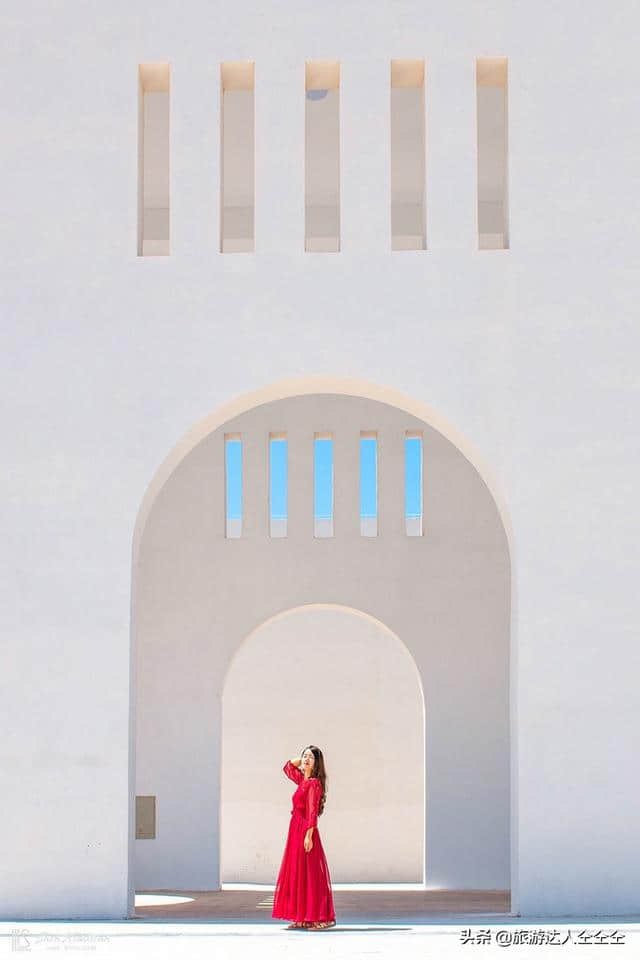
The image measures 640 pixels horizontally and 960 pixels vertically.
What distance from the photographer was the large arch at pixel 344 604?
1565cm

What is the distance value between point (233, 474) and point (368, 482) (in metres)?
1.68

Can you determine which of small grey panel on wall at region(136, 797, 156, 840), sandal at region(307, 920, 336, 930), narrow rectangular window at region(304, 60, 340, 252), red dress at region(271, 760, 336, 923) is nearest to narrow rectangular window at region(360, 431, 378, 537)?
narrow rectangular window at region(304, 60, 340, 252)

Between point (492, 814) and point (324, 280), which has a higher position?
point (324, 280)

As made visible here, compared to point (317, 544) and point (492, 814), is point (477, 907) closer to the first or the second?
point (492, 814)

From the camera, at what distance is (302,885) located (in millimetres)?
10688

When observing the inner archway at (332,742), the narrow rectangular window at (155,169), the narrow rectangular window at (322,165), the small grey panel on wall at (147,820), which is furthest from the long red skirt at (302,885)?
the inner archway at (332,742)

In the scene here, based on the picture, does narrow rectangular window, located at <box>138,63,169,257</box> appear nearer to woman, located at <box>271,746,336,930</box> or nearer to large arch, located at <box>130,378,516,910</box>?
large arch, located at <box>130,378,516,910</box>

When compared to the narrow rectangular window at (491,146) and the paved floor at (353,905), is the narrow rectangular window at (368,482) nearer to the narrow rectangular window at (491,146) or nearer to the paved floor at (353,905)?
the narrow rectangular window at (491,146)

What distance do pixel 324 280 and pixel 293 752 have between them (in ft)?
37.8

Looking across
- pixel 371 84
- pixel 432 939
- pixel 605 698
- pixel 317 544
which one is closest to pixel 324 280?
pixel 371 84

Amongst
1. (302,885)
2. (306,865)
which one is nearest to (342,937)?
(302,885)

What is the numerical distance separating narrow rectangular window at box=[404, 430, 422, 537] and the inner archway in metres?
3.19

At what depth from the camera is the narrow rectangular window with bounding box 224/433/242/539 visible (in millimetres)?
16578

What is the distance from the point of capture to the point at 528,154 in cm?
1087
